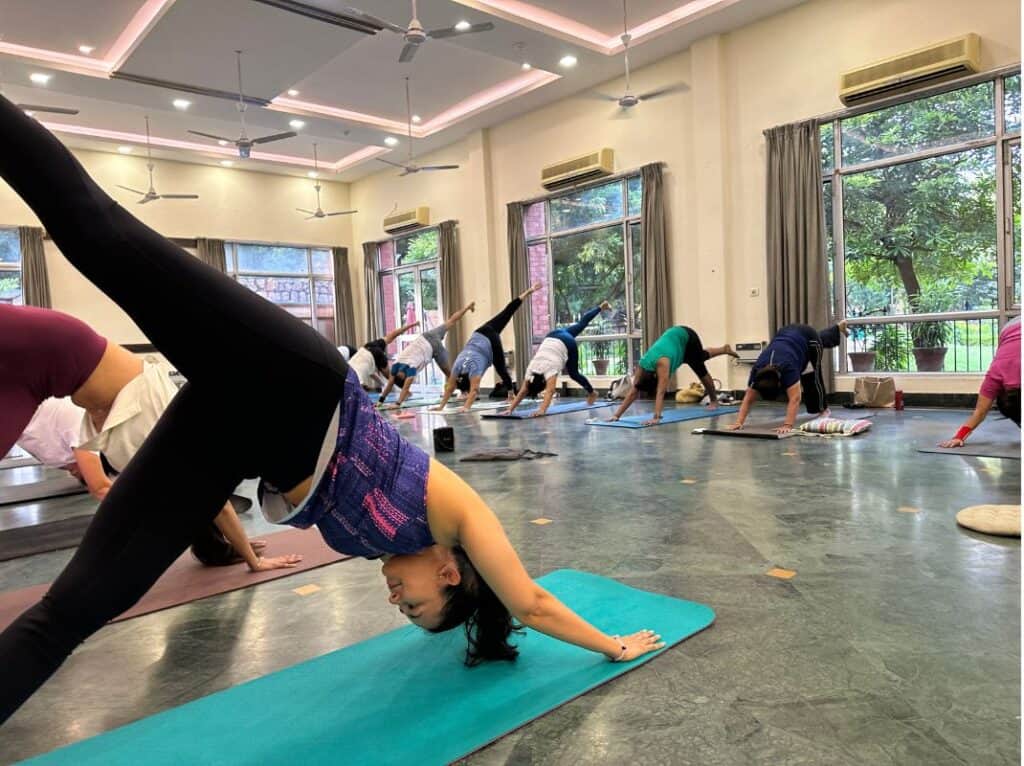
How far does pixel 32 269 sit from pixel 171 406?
12.0m

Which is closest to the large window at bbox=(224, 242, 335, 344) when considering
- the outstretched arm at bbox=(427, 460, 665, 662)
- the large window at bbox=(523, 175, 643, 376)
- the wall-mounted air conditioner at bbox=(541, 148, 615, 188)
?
the large window at bbox=(523, 175, 643, 376)

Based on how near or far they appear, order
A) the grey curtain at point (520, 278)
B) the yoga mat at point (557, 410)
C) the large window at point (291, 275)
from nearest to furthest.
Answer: the yoga mat at point (557, 410), the grey curtain at point (520, 278), the large window at point (291, 275)

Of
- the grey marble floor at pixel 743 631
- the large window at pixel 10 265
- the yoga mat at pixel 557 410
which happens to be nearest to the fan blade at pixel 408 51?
the yoga mat at pixel 557 410

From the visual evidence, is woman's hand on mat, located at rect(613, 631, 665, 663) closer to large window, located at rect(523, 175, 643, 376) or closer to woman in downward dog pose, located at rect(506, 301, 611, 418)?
woman in downward dog pose, located at rect(506, 301, 611, 418)

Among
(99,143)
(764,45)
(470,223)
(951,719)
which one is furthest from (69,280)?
(951,719)

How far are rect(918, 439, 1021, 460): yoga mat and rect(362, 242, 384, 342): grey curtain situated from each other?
36.6ft

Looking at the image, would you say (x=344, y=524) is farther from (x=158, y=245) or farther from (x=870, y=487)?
(x=870, y=487)

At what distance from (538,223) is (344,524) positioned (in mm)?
9697

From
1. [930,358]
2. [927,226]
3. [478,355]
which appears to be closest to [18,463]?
[478,355]

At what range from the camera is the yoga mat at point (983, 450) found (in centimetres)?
411

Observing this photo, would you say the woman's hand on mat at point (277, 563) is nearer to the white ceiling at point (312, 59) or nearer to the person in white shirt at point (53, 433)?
the person in white shirt at point (53, 433)

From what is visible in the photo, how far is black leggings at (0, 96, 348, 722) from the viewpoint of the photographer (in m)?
1.06

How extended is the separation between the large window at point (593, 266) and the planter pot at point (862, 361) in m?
2.70

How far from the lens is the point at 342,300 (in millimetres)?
14242
